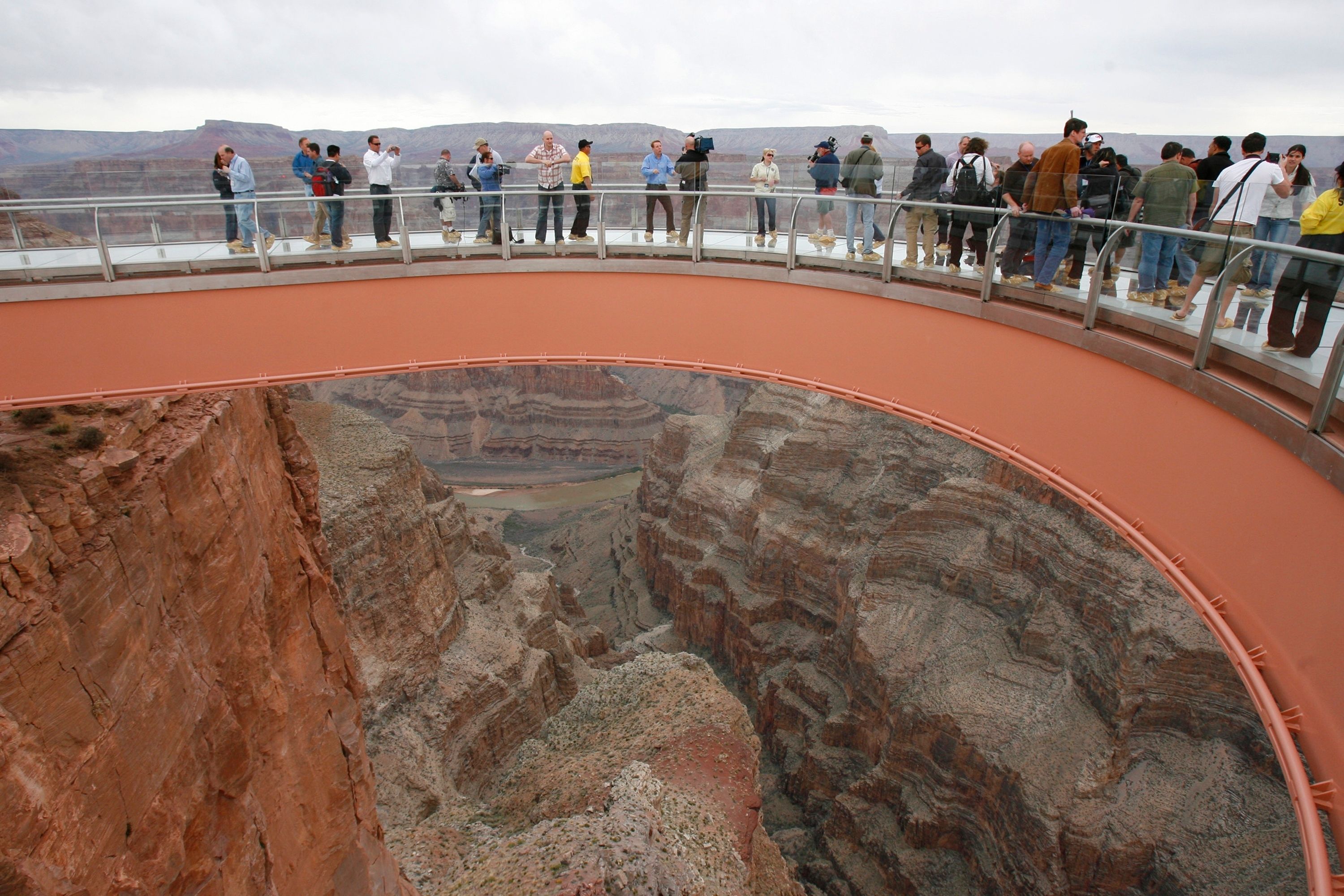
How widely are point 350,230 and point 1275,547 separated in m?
12.9

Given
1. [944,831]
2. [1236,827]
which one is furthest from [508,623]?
[1236,827]

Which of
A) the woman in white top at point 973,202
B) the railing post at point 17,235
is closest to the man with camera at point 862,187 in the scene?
the woman in white top at point 973,202

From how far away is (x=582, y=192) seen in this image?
1353cm

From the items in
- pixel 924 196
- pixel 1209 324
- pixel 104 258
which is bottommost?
pixel 104 258

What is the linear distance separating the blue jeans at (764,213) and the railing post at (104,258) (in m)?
9.86

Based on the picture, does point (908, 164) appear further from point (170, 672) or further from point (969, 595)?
point (969, 595)

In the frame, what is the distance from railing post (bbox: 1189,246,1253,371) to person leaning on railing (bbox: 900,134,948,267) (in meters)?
4.16

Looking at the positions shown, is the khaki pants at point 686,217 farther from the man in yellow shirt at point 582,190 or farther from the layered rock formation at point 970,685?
the layered rock formation at point 970,685

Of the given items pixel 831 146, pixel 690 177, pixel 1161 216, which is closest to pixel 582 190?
pixel 690 177

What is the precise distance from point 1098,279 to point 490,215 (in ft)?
29.7

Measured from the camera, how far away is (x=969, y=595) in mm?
31203

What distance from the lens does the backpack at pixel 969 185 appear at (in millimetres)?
12680

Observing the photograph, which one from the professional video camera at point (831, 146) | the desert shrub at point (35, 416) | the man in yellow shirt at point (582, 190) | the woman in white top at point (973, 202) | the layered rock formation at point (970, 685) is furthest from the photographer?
the layered rock formation at point (970, 685)

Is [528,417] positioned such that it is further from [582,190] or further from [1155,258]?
[1155,258]
